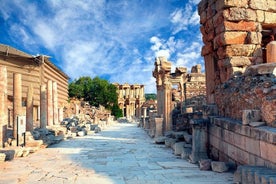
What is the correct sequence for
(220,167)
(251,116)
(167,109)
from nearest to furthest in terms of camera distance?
(251,116) < (220,167) < (167,109)

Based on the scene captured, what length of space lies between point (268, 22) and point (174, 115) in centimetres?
790

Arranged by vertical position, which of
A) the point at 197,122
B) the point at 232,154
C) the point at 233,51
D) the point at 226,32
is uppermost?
the point at 226,32

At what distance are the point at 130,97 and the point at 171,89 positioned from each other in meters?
54.7

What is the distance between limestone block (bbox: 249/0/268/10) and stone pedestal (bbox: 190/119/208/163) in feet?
14.8

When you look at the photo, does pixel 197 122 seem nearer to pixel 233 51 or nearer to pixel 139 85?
pixel 233 51

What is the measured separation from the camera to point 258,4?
8.84 metres

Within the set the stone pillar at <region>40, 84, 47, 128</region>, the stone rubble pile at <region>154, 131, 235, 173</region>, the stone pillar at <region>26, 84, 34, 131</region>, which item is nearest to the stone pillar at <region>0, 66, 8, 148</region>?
the stone pillar at <region>26, 84, 34, 131</region>

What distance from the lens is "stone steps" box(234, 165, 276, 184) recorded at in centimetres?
353

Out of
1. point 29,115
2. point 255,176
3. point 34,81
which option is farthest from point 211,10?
point 34,81

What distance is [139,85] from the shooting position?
7238 cm

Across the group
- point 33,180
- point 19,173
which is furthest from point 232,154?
point 19,173

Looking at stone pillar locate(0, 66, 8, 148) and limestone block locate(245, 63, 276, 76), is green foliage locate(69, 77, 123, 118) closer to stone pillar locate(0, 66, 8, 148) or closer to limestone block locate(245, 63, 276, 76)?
stone pillar locate(0, 66, 8, 148)

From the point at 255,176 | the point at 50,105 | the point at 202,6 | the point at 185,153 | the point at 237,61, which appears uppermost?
the point at 202,6

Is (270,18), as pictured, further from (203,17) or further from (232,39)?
(203,17)
